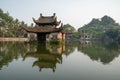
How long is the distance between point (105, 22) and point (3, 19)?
5319 inches

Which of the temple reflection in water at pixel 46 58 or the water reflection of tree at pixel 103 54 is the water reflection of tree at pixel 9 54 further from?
the water reflection of tree at pixel 103 54

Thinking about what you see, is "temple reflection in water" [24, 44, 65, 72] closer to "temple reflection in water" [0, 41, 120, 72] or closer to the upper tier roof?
"temple reflection in water" [0, 41, 120, 72]

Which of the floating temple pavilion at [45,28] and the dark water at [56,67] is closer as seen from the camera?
the dark water at [56,67]

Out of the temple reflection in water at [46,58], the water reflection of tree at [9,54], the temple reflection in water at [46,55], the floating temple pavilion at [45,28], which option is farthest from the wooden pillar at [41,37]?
the temple reflection in water at [46,58]

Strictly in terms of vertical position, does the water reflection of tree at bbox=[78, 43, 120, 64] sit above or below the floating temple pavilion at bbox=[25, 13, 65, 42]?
below

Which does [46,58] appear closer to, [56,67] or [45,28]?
[56,67]

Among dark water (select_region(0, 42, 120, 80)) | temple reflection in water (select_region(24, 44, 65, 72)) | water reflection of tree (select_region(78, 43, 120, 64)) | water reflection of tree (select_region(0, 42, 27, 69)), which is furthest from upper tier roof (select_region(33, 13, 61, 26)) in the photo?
dark water (select_region(0, 42, 120, 80))

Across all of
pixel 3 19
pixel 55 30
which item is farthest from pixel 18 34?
pixel 55 30

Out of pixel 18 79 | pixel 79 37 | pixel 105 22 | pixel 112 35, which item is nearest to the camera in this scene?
pixel 18 79

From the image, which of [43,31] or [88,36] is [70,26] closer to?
[88,36]

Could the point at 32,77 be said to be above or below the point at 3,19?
below

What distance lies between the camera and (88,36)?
134m

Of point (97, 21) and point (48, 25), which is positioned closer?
point (48, 25)

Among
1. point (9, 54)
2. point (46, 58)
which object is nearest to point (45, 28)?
point (9, 54)
